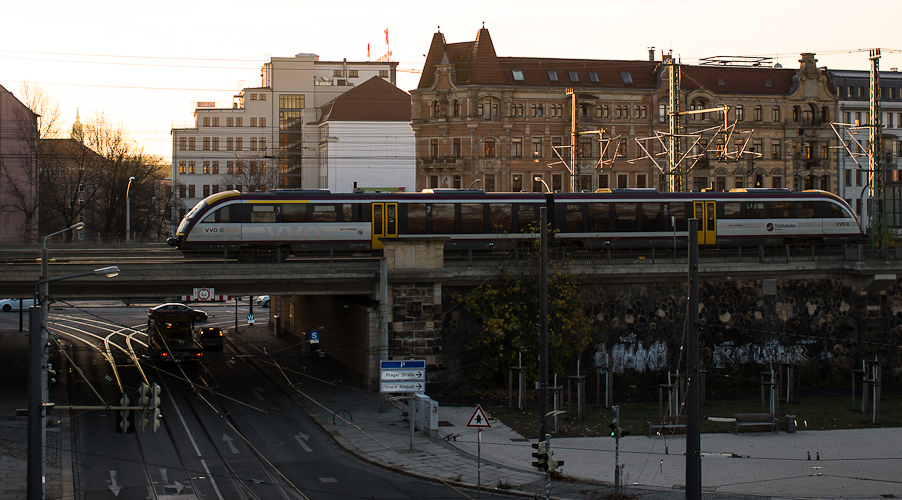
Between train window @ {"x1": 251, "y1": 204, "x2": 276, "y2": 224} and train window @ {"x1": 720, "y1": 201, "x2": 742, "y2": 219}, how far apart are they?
20142 mm

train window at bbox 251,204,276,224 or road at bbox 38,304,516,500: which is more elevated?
train window at bbox 251,204,276,224

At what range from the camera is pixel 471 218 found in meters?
38.0

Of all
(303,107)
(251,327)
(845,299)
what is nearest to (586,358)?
(845,299)

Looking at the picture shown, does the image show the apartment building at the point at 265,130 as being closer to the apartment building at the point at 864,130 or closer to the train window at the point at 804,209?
the apartment building at the point at 864,130

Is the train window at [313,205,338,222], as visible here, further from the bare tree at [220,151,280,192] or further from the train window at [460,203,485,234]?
the bare tree at [220,151,280,192]

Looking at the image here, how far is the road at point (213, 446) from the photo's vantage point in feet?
69.3

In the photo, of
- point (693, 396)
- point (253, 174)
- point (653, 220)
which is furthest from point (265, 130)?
point (693, 396)

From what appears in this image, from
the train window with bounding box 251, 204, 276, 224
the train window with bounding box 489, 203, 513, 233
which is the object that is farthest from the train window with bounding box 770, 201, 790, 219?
the train window with bounding box 251, 204, 276, 224

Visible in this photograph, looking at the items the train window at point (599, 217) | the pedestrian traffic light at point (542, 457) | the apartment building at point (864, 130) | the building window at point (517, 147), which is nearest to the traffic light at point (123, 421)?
the pedestrian traffic light at point (542, 457)

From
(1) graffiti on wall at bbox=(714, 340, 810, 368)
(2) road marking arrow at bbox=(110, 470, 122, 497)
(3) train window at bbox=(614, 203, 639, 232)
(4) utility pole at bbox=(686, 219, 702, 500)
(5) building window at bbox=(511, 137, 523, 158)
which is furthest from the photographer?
(5) building window at bbox=(511, 137, 523, 158)

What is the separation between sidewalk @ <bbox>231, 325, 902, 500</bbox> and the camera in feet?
69.7

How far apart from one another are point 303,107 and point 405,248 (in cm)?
7312

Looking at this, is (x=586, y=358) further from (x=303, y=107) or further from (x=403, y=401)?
(x=303, y=107)

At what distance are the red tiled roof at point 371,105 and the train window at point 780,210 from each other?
55.1 meters
